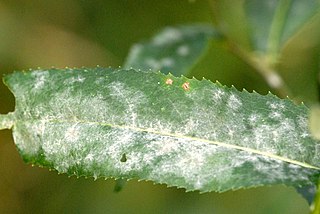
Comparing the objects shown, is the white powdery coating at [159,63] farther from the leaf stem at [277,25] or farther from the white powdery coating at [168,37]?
the leaf stem at [277,25]

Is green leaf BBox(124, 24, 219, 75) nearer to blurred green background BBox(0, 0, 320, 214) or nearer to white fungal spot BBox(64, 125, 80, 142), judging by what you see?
white fungal spot BBox(64, 125, 80, 142)

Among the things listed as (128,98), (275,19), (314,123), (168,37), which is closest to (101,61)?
(168,37)

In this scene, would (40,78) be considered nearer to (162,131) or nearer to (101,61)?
(162,131)

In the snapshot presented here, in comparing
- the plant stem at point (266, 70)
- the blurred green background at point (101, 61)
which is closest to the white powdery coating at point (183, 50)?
the plant stem at point (266, 70)

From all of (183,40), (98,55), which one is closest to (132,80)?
(183,40)

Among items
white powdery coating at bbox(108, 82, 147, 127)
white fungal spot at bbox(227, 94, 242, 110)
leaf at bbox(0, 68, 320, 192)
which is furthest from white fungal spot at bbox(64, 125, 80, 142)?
white fungal spot at bbox(227, 94, 242, 110)

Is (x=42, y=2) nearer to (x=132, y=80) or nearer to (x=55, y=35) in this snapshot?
(x=55, y=35)

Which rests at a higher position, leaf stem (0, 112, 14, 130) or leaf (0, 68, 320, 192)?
leaf stem (0, 112, 14, 130)
